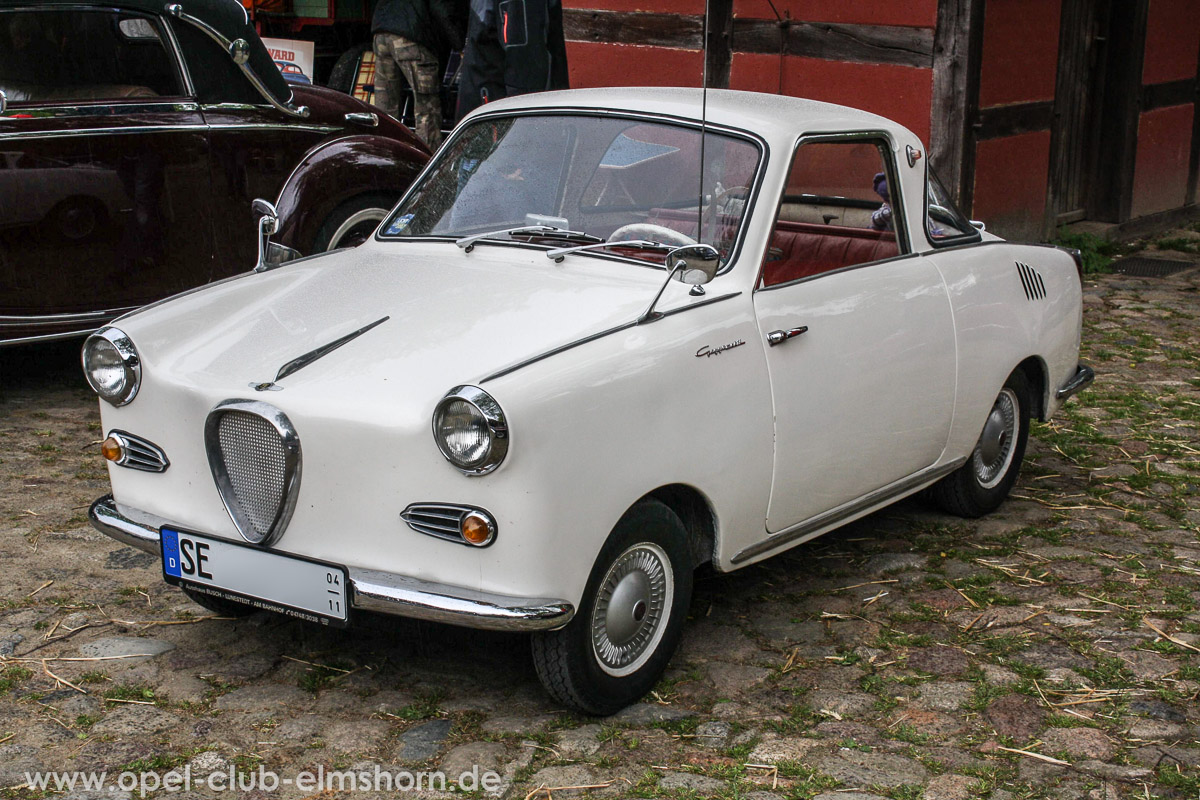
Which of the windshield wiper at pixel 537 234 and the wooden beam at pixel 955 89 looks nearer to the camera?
the windshield wiper at pixel 537 234

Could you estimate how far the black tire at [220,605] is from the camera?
13.0ft

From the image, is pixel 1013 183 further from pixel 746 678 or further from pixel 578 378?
Answer: pixel 578 378

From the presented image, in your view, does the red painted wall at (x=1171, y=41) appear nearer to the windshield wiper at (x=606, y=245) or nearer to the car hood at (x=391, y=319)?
the windshield wiper at (x=606, y=245)

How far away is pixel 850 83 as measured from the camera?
31.5 ft

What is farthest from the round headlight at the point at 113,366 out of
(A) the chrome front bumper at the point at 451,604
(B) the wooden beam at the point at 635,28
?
(B) the wooden beam at the point at 635,28

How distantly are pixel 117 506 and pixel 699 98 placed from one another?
7.14ft

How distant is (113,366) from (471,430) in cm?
118

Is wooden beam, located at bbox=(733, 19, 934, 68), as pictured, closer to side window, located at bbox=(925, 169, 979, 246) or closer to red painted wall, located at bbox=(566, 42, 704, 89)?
red painted wall, located at bbox=(566, 42, 704, 89)

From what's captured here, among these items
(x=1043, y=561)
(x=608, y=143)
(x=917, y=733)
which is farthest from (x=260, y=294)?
(x=1043, y=561)

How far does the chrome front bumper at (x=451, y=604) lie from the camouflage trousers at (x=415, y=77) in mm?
7425

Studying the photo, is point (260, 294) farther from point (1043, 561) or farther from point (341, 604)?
point (1043, 561)

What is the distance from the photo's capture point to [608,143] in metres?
4.22

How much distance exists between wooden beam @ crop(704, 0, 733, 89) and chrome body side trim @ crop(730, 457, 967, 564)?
617cm

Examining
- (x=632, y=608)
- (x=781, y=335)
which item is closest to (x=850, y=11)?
(x=781, y=335)
